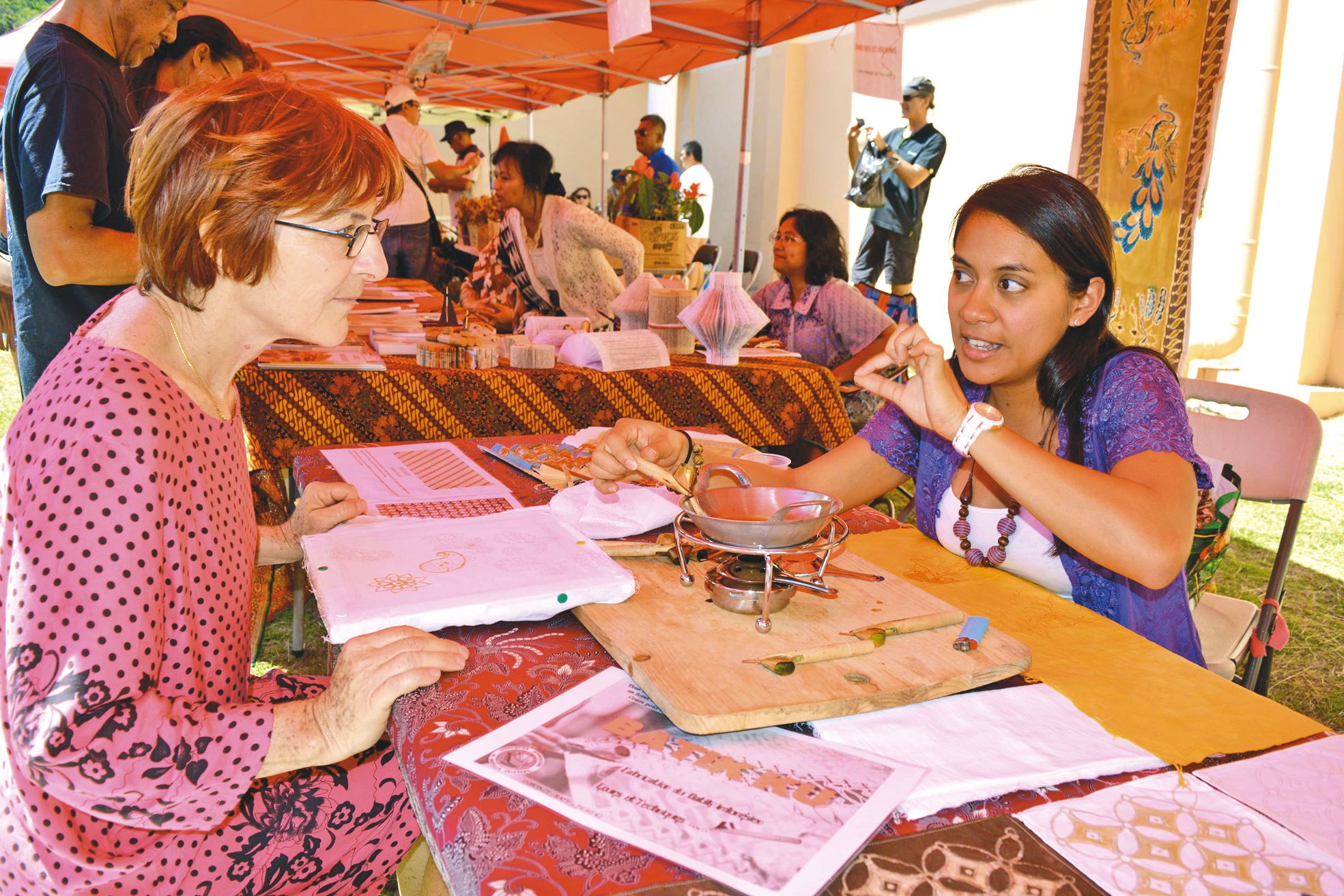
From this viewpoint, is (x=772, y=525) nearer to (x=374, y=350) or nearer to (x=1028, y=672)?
(x=1028, y=672)

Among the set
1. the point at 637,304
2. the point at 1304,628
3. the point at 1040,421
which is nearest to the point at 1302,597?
the point at 1304,628

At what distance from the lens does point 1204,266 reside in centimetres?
751

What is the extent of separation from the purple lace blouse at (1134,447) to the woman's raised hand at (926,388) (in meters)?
0.35

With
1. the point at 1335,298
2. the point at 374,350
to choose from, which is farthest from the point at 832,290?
the point at 1335,298

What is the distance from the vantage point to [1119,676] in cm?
121

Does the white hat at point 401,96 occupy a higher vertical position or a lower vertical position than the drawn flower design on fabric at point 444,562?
higher

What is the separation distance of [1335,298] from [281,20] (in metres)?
8.77

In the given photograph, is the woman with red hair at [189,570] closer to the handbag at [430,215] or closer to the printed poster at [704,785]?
the printed poster at [704,785]

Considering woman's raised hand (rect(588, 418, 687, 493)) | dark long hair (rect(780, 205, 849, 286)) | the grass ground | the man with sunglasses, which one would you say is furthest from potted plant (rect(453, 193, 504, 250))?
woman's raised hand (rect(588, 418, 687, 493))

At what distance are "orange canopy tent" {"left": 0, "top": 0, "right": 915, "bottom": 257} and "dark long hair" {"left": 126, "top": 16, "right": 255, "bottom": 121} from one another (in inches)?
94.5

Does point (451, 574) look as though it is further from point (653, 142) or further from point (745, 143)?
point (653, 142)

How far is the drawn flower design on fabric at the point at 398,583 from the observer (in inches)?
47.7

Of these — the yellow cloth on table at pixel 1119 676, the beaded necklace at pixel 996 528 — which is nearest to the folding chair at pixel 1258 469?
the beaded necklace at pixel 996 528

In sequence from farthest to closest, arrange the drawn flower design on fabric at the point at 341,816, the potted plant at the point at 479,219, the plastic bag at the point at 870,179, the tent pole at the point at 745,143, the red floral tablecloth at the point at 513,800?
1. the potted plant at the point at 479,219
2. the plastic bag at the point at 870,179
3. the tent pole at the point at 745,143
4. the drawn flower design on fabric at the point at 341,816
5. the red floral tablecloth at the point at 513,800
